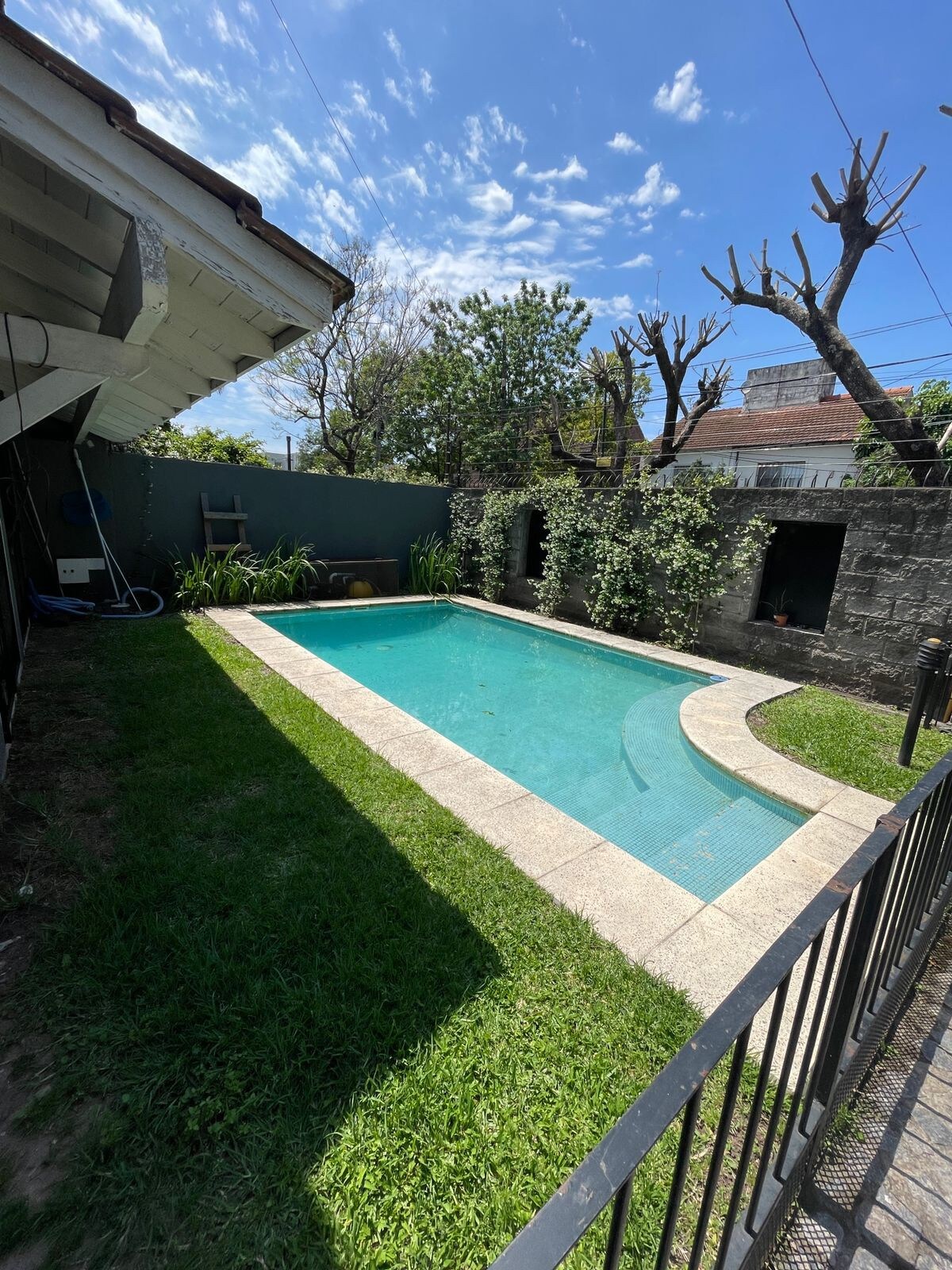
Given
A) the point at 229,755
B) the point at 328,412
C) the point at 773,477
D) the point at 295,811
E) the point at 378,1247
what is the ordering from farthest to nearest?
1. the point at 328,412
2. the point at 773,477
3. the point at 229,755
4. the point at 295,811
5. the point at 378,1247

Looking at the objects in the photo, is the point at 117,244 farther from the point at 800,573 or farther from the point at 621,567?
the point at 800,573

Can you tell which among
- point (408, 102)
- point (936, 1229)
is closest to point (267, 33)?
point (408, 102)

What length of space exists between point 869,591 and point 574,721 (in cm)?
339

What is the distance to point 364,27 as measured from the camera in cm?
707

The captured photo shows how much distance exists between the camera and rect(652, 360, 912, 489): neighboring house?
1520 centimetres

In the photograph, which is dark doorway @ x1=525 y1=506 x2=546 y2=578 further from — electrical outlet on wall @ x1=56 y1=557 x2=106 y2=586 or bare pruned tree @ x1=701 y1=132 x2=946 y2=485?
electrical outlet on wall @ x1=56 y1=557 x2=106 y2=586

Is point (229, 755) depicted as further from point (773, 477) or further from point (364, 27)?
point (773, 477)

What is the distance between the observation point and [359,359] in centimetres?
1672

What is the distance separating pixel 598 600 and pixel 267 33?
800cm

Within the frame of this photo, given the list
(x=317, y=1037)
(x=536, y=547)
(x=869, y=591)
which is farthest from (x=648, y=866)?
(x=536, y=547)

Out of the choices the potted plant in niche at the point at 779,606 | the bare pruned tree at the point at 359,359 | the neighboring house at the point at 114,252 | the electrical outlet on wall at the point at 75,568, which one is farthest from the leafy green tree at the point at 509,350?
the neighboring house at the point at 114,252

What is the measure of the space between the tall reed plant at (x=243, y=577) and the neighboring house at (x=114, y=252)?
4994 mm

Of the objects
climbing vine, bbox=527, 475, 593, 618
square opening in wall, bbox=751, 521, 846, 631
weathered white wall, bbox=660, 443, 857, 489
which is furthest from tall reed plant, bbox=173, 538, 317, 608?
weathered white wall, bbox=660, 443, 857, 489

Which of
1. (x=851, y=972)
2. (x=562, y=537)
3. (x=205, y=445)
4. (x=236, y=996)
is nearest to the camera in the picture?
(x=851, y=972)
